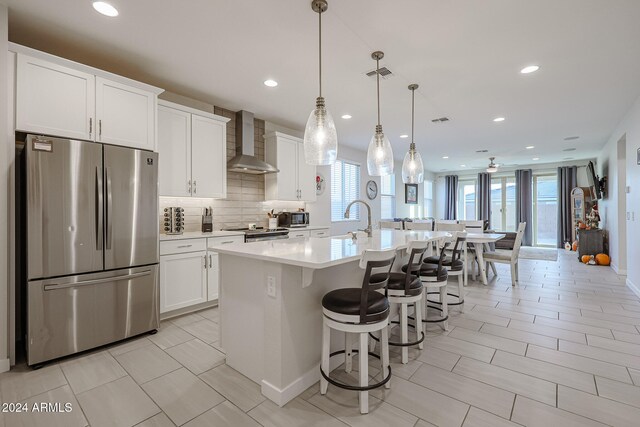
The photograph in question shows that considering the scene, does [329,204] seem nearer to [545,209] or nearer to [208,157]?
[208,157]

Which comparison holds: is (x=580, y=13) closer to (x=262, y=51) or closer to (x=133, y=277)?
(x=262, y=51)

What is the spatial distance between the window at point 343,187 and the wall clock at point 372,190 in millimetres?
415

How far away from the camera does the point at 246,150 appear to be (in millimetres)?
4445

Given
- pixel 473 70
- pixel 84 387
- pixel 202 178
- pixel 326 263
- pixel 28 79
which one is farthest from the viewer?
pixel 202 178

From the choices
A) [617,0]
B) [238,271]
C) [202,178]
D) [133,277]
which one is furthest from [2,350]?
[617,0]

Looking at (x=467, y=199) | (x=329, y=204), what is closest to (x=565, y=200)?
(x=467, y=199)

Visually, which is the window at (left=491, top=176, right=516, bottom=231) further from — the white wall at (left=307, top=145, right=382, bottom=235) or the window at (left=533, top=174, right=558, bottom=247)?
the white wall at (left=307, top=145, right=382, bottom=235)

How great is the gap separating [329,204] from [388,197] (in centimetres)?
312

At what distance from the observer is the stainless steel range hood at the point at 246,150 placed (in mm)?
4262

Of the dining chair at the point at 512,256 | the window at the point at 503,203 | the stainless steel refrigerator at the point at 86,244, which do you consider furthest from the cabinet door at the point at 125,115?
the window at the point at 503,203

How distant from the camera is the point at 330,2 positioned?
2150 millimetres

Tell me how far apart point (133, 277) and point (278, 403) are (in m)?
1.84

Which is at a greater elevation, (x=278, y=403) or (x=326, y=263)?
(x=326, y=263)

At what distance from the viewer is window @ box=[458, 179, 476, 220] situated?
11188 millimetres
